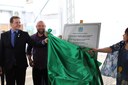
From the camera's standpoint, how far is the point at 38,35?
3324 millimetres

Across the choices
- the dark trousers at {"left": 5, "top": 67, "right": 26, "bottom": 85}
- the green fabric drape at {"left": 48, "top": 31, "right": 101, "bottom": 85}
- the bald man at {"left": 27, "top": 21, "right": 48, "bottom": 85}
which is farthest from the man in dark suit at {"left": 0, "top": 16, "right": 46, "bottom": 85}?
the green fabric drape at {"left": 48, "top": 31, "right": 101, "bottom": 85}

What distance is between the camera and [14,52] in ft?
9.96

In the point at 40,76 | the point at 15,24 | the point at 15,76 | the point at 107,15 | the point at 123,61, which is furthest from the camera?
the point at 107,15

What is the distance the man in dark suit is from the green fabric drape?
48cm

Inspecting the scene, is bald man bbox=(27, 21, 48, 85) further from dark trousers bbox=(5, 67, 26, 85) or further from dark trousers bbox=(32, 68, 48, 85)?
dark trousers bbox=(5, 67, 26, 85)

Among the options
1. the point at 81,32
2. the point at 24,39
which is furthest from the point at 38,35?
the point at 81,32

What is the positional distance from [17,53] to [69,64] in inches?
30.7

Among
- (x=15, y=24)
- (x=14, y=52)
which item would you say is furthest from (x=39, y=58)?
(x=15, y=24)

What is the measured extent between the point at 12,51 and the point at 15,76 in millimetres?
373

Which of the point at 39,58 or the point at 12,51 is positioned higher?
the point at 12,51

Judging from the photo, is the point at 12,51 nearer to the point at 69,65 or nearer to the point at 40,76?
the point at 40,76

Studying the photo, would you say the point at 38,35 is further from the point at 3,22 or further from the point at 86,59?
the point at 3,22

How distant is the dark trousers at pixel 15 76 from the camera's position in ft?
10.2

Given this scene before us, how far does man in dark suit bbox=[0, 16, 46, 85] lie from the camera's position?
304 centimetres
